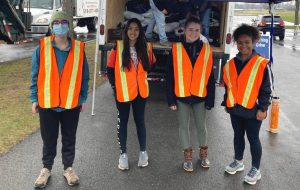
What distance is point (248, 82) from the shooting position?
4.18 m

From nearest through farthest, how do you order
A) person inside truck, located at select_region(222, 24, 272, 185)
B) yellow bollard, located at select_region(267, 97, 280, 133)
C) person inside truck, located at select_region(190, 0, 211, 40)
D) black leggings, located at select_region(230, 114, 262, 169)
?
1. person inside truck, located at select_region(222, 24, 272, 185)
2. black leggings, located at select_region(230, 114, 262, 169)
3. yellow bollard, located at select_region(267, 97, 280, 133)
4. person inside truck, located at select_region(190, 0, 211, 40)

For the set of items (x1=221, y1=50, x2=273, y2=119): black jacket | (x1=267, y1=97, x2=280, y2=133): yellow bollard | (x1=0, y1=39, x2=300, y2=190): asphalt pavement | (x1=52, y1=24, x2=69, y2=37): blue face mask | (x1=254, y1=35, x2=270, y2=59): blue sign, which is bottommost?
(x1=0, y1=39, x2=300, y2=190): asphalt pavement

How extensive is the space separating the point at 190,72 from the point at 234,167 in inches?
47.7

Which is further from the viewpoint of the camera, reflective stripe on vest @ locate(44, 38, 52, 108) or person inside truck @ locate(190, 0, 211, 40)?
person inside truck @ locate(190, 0, 211, 40)

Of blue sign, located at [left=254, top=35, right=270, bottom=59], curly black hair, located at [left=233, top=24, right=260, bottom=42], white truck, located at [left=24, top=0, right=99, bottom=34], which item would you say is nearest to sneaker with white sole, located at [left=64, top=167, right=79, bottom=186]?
curly black hair, located at [left=233, top=24, right=260, bottom=42]

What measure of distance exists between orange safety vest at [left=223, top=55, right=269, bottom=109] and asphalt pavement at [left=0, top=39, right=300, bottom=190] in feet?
2.93

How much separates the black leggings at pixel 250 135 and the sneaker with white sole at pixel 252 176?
6 cm

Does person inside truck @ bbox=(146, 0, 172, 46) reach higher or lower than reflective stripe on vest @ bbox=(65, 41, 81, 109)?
higher

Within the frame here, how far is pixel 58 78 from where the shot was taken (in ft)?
13.0

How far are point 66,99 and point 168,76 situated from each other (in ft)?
3.99

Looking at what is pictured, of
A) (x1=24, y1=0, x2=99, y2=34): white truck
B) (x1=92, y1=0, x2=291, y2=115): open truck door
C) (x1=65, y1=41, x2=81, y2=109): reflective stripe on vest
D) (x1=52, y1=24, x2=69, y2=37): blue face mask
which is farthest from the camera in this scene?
(x1=24, y1=0, x2=99, y2=34): white truck

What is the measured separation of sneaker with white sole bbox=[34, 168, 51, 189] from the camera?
4051 millimetres

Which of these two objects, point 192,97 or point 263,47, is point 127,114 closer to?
point 192,97

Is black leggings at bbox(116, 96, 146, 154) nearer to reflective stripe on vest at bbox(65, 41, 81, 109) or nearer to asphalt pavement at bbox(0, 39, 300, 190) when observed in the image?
asphalt pavement at bbox(0, 39, 300, 190)
